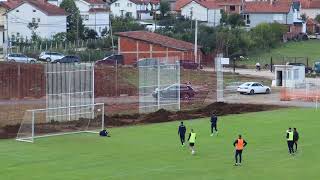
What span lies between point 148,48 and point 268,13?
4959 centimetres

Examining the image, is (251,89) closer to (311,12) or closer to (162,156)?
(162,156)

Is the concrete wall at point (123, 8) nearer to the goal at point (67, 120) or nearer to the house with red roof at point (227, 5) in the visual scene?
the house with red roof at point (227, 5)

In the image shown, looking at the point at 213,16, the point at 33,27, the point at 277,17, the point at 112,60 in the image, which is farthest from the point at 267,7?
the point at 112,60

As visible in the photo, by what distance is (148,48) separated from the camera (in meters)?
83.1

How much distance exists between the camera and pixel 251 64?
9169cm

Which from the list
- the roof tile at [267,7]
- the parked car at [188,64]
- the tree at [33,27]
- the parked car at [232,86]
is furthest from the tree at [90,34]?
the parked car at [232,86]

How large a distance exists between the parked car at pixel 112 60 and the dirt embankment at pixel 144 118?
25067 mm

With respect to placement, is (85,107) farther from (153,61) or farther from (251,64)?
(251,64)

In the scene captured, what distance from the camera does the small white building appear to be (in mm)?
69750

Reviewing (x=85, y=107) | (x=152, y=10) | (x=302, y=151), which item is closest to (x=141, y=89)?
(x=85, y=107)

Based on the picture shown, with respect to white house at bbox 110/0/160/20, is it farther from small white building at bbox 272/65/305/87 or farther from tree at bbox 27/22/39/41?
small white building at bbox 272/65/305/87

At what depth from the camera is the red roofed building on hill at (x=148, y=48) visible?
8244cm

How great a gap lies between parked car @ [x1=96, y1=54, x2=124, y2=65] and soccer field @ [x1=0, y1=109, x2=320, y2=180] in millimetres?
33004

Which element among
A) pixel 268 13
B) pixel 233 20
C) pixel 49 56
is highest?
pixel 268 13
